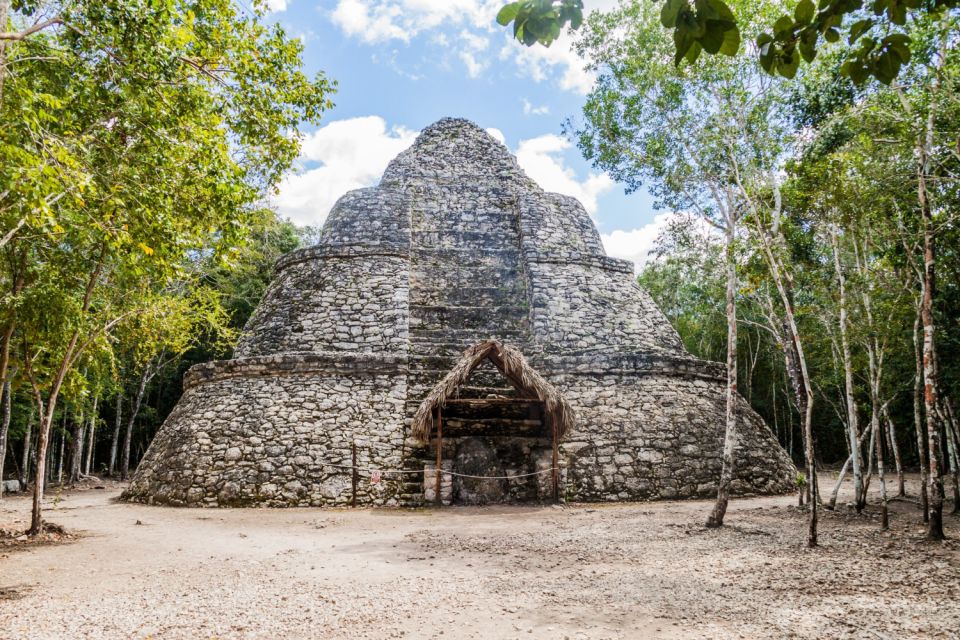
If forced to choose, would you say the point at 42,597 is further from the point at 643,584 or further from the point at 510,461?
the point at 510,461

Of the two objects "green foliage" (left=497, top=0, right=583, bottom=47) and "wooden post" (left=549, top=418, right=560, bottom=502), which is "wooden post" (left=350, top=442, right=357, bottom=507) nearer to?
"wooden post" (left=549, top=418, right=560, bottom=502)

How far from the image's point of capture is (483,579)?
4395 mm

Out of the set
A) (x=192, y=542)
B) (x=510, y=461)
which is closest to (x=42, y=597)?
(x=192, y=542)

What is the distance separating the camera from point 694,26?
1469 mm

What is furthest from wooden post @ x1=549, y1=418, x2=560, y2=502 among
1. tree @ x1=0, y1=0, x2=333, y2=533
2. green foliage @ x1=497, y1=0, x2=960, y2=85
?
green foliage @ x1=497, y1=0, x2=960, y2=85

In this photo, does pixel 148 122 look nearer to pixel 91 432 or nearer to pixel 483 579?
pixel 483 579

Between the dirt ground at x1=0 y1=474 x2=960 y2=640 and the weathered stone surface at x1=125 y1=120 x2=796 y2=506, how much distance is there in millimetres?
1559

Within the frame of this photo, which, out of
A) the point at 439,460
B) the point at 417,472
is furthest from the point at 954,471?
the point at 417,472

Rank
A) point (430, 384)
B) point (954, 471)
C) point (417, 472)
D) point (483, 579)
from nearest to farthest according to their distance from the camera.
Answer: point (483, 579) → point (954, 471) → point (417, 472) → point (430, 384)

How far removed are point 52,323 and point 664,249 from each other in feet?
28.5

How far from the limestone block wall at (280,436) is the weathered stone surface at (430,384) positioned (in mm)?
24

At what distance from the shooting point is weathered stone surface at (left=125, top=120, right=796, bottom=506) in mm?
8797

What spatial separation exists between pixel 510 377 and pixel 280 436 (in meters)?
3.82

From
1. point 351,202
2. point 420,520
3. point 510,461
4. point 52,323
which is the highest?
point 351,202
